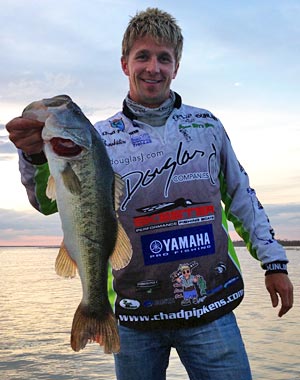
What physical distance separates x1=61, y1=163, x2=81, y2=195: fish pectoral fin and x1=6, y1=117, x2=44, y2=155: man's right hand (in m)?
0.31

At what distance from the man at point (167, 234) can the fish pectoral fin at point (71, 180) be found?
58 centimetres

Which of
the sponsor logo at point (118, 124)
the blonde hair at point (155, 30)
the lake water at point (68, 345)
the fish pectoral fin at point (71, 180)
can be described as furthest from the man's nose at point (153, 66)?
the lake water at point (68, 345)

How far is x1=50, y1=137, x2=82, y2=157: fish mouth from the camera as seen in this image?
3.17 metres

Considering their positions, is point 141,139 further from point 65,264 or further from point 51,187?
point 65,264

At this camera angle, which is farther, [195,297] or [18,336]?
[18,336]

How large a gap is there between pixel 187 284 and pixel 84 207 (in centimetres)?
107

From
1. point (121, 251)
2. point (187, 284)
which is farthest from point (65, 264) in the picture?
point (187, 284)

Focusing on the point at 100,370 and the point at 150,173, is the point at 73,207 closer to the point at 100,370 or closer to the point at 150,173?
the point at 150,173

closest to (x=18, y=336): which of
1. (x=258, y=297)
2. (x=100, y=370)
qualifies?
(x=100, y=370)

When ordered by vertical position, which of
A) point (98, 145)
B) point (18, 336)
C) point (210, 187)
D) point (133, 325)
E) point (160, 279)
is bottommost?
point (18, 336)

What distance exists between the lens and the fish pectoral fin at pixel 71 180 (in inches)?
124

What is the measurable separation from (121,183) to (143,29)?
130 centimetres

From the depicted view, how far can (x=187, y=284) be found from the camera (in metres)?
3.93

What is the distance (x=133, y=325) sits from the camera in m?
3.94
